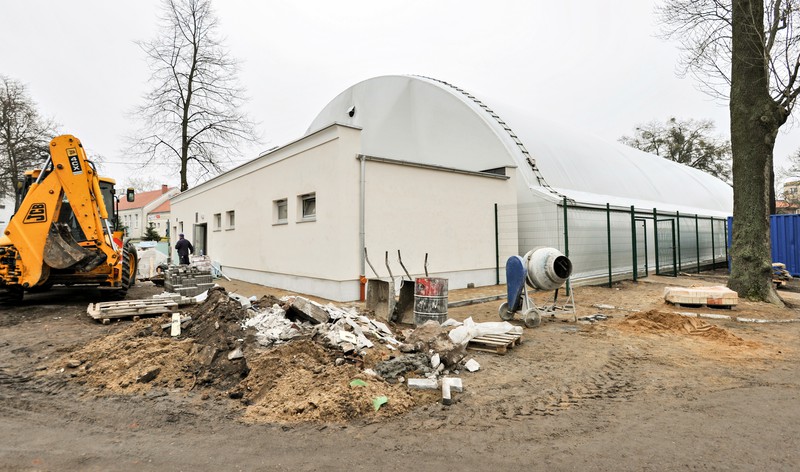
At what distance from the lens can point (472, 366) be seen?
503cm

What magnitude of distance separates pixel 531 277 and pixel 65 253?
30.7 feet

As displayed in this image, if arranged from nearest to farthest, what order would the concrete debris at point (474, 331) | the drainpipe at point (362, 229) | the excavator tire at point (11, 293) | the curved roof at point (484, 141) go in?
1. the concrete debris at point (474, 331)
2. the excavator tire at point (11, 293)
3. the drainpipe at point (362, 229)
4. the curved roof at point (484, 141)

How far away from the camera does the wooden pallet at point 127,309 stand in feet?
25.3

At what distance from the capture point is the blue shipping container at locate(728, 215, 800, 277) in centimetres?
1631

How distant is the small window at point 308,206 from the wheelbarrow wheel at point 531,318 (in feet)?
20.3

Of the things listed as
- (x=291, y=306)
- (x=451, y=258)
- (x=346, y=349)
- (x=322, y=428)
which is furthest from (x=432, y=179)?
(x=322, y=428)

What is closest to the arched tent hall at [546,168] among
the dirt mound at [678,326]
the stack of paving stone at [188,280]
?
the dirt mound at [678,326]

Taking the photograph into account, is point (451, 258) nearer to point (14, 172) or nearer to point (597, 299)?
point (597, 299)

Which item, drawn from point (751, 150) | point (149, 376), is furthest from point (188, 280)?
point (751, 150)

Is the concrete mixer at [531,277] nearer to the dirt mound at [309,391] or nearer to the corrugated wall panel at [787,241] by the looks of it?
the dirt mound at [309,391]

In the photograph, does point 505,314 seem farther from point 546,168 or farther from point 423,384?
point 546,168

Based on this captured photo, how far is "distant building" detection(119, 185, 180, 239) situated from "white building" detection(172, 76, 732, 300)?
36221 mm

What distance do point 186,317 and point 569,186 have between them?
47.5ft

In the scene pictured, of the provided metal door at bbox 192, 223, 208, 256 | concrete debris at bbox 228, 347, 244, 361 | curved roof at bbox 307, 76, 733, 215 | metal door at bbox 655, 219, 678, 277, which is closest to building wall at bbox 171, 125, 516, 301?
curved roof at bbox 307, 76, 733, 215
